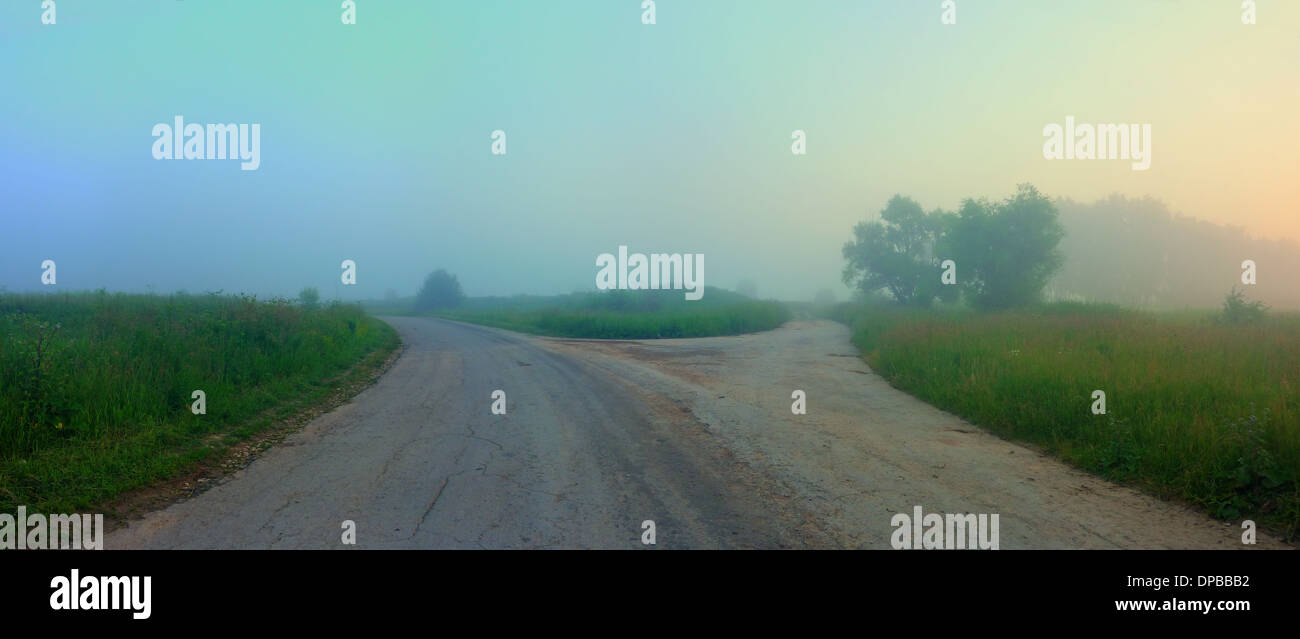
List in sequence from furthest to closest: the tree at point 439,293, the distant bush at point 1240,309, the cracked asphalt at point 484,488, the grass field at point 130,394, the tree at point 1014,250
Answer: the tree at point 439,293, the tree at point 1014,250, the distant bush at point 1240,309, the grass field at point 130,394, the cracked asphalt at point 484,488

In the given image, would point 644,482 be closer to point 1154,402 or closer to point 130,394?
point 1154,402

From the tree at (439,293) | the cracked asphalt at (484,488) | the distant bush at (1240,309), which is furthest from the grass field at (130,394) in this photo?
the tree at (439,293)

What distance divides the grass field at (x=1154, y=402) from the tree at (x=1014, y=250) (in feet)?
87.1

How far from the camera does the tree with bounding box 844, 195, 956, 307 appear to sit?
5650 centimetres

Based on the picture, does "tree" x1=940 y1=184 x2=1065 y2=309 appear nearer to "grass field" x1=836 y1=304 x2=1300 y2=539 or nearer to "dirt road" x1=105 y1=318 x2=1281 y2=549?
"grass field" x1=836 y1=304 x2=1300 y2=539

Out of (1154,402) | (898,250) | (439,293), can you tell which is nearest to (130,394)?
(1154,402)

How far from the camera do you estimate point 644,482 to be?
6.28m

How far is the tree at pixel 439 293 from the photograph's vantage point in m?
96.7

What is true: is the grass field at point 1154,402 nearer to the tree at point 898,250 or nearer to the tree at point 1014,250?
the tree at point 1014,250

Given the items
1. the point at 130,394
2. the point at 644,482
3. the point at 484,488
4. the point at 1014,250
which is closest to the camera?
the point at 484,488

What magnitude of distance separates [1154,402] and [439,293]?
97.4 metres
